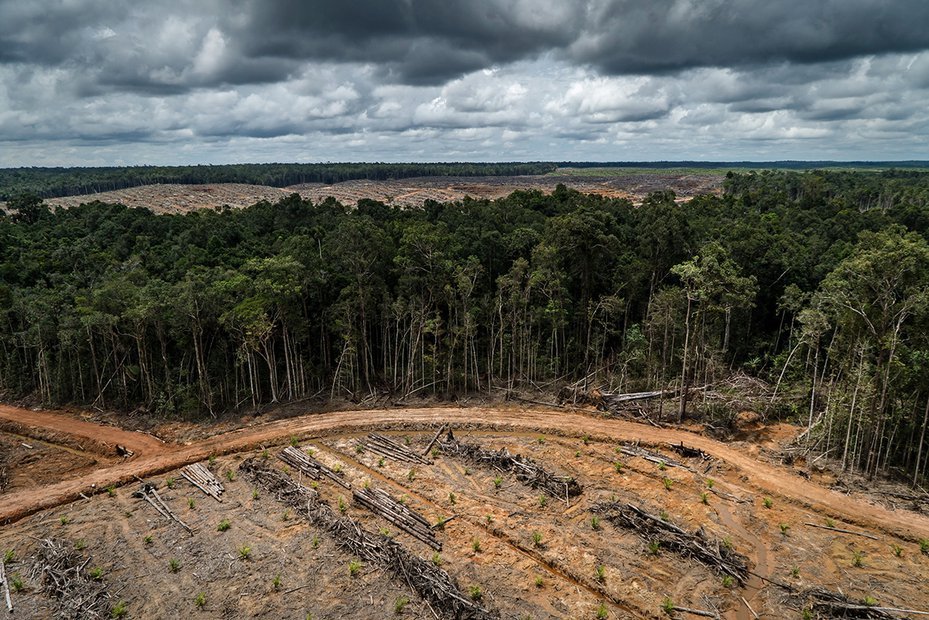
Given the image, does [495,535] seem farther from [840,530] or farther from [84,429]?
[84,429]

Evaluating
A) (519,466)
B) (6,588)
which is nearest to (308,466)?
(519,466)

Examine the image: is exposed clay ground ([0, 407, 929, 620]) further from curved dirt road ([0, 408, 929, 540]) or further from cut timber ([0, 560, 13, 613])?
cut timber ([0, 560, 13, 613])

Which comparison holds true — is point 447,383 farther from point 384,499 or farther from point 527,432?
point 384,499

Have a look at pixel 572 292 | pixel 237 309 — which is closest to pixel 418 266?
pixel 237 309

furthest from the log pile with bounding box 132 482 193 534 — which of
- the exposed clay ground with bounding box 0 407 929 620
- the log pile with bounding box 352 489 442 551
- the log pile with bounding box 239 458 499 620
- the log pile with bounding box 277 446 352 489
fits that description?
the log pile with bounding box 352 489 442 551

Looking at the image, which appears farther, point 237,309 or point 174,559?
point 237,309


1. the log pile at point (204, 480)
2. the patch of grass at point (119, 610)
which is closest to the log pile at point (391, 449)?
the log pile at point (204, 480)
